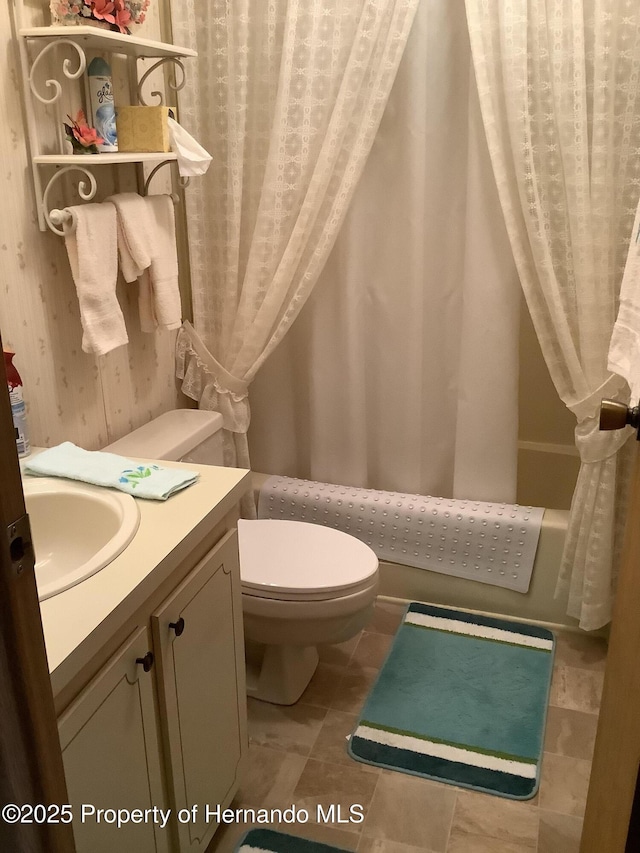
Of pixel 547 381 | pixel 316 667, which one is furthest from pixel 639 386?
pixel 547 381

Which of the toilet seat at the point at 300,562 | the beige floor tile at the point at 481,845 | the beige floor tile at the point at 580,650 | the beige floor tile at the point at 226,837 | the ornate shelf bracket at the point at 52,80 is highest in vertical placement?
the ornate shelf bracket at the point at 52,80

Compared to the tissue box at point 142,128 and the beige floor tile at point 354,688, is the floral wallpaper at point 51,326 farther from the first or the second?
the beige floor tile at point 354,688

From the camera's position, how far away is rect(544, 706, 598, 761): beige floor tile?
6.35 ft

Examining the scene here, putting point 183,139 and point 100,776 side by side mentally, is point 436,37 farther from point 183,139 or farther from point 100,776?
point 100,776

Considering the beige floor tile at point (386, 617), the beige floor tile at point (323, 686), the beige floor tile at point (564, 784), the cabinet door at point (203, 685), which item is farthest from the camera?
the beige floor tile at point (386, 617)

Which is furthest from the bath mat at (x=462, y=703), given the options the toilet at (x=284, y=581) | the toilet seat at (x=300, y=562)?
the toilet seat at (x=300, y=562)

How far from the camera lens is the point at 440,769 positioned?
1875 mm

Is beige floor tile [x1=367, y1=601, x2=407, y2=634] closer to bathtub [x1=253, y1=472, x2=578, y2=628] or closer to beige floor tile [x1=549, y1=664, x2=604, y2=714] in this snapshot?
bathtub [x1=253, y1=472, x2=578, y2=628]

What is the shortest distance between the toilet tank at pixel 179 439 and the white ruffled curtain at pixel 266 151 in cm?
18

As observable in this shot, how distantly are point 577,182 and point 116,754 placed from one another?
5.59 feet

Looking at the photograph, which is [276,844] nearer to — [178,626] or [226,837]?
[226,837]

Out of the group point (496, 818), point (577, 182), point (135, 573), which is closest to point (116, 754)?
point (135, 573)

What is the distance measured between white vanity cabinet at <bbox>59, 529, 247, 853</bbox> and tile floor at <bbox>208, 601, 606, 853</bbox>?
0.75 feet

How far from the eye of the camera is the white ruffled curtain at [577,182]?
1910mm
